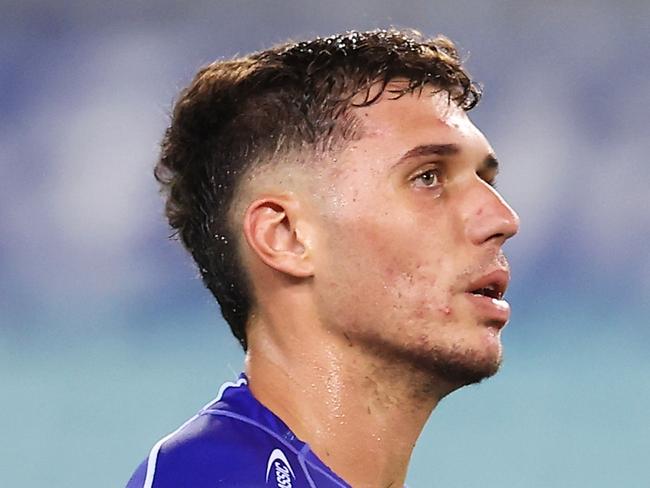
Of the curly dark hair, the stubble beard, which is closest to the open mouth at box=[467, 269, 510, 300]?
the stubble beard

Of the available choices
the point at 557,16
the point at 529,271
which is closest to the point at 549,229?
the point at 529,271

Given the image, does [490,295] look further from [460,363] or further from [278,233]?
[278,233]

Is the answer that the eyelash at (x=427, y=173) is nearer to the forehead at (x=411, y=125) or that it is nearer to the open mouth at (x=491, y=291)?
the forehead at (x=411, y=125)

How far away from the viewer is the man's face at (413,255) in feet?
6.73

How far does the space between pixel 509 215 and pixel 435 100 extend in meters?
0.26

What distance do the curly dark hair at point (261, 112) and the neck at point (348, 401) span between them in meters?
0.17

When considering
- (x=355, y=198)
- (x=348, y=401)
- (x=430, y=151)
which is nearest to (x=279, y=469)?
(x=348, y=401)

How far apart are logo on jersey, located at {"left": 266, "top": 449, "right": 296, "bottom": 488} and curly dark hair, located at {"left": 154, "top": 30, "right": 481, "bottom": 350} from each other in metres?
0.31

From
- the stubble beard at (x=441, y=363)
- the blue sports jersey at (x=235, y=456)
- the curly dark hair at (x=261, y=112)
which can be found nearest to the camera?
the blue sports jersey at (x=235, y=456)

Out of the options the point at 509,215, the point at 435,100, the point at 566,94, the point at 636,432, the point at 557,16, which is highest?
the point at 557,16

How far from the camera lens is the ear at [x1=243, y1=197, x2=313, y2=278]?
2111 millimetres

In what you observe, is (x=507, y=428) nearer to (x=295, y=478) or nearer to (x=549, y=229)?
(x=549, y=229)

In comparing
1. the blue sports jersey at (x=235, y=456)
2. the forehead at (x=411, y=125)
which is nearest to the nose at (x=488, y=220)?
the forehead at (x=411, y=125)

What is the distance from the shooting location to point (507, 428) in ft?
15.2
